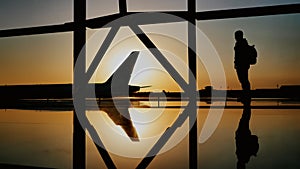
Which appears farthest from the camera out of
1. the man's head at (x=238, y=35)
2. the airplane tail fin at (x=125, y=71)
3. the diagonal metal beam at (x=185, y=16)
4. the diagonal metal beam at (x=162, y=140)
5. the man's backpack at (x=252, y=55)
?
the man's head at (x=238, y=35)

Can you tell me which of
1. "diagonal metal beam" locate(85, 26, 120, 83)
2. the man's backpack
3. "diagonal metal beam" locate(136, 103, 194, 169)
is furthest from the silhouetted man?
"diagonal metal beam" locate(85, 26, 120, 83)

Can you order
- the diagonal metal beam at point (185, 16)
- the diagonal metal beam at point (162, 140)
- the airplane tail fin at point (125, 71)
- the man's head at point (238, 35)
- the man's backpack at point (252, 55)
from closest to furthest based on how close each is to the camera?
the diagonal metal beam at point (185, 16), the diagonal metal beam at point (162, 140), the airplane tail fin at point (125, 71), the man's backpack at point (252, 55), the man's head at point (238, 35)

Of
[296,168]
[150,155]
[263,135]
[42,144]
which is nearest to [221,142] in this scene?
[263,135]

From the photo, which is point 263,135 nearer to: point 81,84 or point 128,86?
point 128,86

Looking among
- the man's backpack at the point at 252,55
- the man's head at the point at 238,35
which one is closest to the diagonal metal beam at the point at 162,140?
the man's backpack at the point at 252,55

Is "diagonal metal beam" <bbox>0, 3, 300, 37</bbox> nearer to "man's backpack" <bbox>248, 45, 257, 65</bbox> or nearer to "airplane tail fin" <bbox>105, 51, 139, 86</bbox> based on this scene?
Result: "airplane tail fin" <bbox>105, 51, 139, 86</bbox>

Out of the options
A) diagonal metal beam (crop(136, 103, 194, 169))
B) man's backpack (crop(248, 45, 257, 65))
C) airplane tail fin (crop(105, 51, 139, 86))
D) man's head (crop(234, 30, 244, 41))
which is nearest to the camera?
diagonal metal beam (crop(136, 103, 194, 169))

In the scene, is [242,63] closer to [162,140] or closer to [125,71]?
[125,71]

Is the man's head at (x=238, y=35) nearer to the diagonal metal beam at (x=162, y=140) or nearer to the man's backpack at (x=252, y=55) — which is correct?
the man's backpack at (x=252, y=55)

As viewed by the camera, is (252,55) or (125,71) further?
(252,55)

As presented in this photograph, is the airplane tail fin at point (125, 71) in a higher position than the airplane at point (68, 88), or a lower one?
higher

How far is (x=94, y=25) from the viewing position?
2.33 m

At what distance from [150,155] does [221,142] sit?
11.3ft

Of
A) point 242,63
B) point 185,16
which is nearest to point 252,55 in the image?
point 242,63
